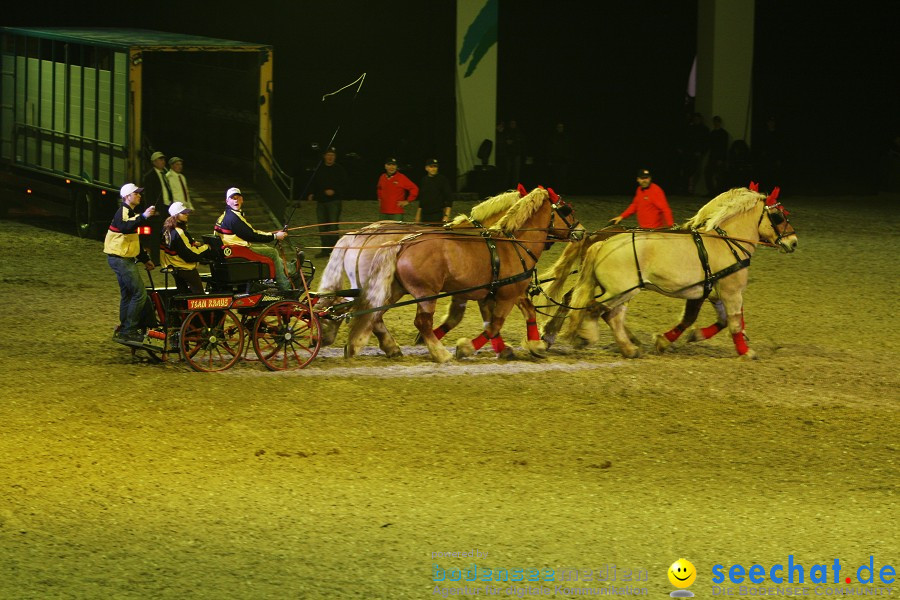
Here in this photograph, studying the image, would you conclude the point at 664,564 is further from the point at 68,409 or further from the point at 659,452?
the point at 68,409

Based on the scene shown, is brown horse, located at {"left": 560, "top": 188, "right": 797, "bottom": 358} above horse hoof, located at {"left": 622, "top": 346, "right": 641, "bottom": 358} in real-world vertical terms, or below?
above

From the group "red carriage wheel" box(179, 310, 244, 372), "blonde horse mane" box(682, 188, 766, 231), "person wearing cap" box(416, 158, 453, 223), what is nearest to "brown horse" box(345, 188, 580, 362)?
"red carriage wheel" box(179, 310, 244, 372)

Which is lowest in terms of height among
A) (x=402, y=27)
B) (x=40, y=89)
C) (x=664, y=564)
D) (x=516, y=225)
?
(x=664, y=564)

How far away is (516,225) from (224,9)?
12.4 meters

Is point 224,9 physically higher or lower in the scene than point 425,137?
higher

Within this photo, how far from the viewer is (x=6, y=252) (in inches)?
684

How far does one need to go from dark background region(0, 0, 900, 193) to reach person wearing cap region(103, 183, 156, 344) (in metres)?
9.78

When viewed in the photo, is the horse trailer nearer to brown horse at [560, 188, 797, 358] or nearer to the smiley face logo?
brown horse at [560, 188, 797, 358]

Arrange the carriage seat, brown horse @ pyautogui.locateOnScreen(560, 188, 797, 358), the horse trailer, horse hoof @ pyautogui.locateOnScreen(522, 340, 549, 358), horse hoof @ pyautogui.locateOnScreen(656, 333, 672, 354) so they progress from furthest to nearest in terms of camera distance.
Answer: the horse trailer < horse hoof @ pyautogui.locateOnScreen(656, 333, 672, 354) < horse hoof @ pyautogui.locateOnScreen(522, 340, 549, 358) < brown horse @ pyautogui.locateOnScreen(560, 188, 797, 358) < the carriage seat

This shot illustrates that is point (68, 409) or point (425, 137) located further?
point (425, 137)

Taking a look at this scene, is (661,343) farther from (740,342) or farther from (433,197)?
(433,197)

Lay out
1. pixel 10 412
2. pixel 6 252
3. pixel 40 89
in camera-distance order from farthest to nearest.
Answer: pixel 40 89 → pixel 6 252 → pixel 10 412

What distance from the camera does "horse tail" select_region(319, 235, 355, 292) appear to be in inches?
443

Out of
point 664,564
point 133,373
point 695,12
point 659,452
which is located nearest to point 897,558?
point 664,564
